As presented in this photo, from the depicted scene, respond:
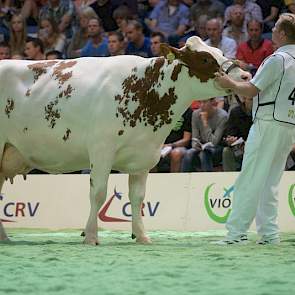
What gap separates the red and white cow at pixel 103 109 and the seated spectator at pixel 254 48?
18.5 ft

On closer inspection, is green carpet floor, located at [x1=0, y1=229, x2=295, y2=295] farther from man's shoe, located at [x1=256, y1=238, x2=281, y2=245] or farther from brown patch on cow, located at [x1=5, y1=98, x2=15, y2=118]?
brown patch on cow, located at [x1=5, y1=98, x2=15, y2=118]

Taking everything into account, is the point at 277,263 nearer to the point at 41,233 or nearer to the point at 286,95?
the point at 286,95

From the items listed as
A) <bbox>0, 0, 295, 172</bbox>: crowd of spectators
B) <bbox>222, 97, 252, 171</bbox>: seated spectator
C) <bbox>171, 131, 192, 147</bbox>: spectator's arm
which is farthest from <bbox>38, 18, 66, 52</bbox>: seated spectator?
<bbox>222, 97, 252, 171</bbox>: seated spectator

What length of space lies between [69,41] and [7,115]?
812 centimetres

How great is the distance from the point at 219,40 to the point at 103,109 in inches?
256

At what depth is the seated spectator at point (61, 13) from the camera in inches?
680

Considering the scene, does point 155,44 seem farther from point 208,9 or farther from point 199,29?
point 208,9

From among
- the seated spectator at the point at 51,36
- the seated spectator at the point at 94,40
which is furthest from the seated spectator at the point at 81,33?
the seated spectator at the point at 94,40

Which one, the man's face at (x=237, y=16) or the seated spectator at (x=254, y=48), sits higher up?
the man's face at (x=237, y=16)

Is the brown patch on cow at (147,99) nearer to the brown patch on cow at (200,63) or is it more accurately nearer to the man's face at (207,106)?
the brown patch on cow at (200,63)

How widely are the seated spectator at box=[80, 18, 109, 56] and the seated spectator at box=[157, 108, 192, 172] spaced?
10.1 feet

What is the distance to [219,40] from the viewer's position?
48.6ft

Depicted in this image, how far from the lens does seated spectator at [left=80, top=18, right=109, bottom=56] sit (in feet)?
52.6

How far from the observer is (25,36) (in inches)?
672
